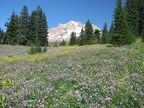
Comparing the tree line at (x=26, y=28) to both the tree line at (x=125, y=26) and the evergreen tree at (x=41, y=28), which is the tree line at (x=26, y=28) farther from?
the tree line at (x=125, y=26)

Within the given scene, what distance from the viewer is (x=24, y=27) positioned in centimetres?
9425

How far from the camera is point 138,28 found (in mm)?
85875

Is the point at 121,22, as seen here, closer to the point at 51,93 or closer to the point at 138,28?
the point at 138,28

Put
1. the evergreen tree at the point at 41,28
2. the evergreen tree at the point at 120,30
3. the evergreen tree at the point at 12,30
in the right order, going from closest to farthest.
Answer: the evergreen tree at the point at 120,30 → the evergreen tree at the point at 12,30 → the evergreen tree at the point at 41,28

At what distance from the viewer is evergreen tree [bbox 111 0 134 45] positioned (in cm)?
5734

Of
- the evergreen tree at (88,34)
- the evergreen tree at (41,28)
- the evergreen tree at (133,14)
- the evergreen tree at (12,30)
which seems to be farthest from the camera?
the evergreen tree at (88,34)

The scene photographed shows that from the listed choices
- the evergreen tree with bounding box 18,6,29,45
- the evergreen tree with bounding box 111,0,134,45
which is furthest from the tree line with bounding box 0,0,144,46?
the evergreen tree with bounding box 111,0,134,45

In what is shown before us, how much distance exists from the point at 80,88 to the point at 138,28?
79.8m

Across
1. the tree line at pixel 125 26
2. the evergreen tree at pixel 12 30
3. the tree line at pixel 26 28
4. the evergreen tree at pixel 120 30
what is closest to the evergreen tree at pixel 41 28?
the tree line at pixel 26 28

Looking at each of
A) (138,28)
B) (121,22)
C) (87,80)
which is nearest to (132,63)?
(87,80)

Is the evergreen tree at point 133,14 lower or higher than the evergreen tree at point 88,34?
higher

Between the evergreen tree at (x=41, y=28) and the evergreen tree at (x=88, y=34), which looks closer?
the evergreen tree at (x=41, y=28)

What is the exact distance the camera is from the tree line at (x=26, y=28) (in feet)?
300

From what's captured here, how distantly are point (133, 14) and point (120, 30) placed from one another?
2758 centimetres
